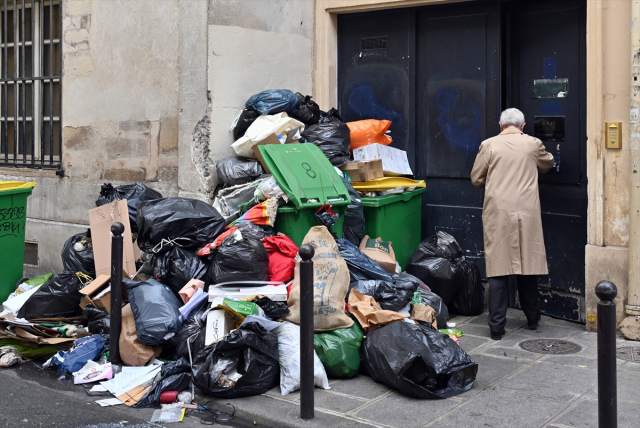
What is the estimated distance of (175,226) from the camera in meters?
6.05

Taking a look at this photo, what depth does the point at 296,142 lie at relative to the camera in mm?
6941

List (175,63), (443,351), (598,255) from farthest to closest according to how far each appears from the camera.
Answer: (175,63) < (598,255) < (443,351)

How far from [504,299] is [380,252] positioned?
110cm

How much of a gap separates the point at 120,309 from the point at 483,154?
312 cm

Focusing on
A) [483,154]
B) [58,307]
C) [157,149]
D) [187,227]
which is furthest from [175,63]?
[483,154]

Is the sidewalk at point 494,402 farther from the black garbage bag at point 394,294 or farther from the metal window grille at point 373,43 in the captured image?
the metal window grille at point 373,43

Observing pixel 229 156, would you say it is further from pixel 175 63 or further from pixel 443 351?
pixel 443 351

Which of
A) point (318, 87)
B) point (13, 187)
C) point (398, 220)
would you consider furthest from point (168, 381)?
point (318, 87)

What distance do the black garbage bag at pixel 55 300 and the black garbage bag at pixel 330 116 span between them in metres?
2.77

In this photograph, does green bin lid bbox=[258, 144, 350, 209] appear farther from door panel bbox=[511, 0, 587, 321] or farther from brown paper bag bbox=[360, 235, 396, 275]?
door panel bbox=[511, 0, 587, 321]

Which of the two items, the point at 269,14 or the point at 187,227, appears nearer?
the point at 187,227

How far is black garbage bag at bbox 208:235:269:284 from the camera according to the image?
5.52 m

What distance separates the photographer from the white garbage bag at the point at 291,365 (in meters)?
4.78

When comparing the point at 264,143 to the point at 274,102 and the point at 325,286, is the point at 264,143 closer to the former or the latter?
the point at 274,102
